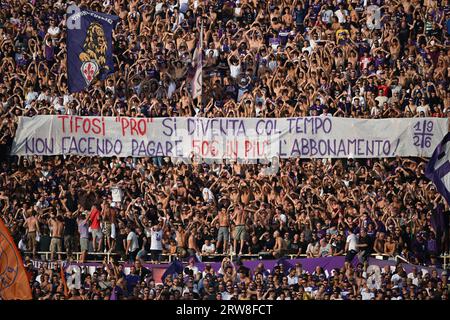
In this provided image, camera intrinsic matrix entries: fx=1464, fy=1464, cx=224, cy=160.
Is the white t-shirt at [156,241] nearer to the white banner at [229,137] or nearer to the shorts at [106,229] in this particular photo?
the shorts at [106,229]

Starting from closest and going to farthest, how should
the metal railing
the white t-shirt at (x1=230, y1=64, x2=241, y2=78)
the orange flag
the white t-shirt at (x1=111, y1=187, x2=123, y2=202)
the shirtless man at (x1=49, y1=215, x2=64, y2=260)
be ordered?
the orange flag, the metal railing, the shirtless man at (x1=49, y1=215, x2=64, y2=260), the white t-shirt at (x1=111, y1=187, x2=123, y2=202), the white t-shirt at (x1=230, y1=64, x2=241, y2=78)

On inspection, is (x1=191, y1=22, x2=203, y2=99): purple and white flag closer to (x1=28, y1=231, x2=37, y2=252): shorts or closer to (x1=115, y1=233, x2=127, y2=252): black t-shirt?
(x1=115, y1=233, x2=127, y2=252): black t-shirt

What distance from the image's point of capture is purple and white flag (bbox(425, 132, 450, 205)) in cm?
2197

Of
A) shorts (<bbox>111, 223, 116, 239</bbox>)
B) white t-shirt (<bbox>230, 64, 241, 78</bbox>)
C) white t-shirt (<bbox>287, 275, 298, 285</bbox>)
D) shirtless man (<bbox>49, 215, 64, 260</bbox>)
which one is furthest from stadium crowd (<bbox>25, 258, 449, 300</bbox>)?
white t-shirt (<bbox>230, 64, 241, 78</bbox>)

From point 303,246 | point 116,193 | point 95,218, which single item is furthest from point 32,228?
point 303,246

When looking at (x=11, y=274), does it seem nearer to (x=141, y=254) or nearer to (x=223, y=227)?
(x=141, y=254)

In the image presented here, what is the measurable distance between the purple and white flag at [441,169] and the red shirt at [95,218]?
206 inches

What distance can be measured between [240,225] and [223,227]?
0.95 feet

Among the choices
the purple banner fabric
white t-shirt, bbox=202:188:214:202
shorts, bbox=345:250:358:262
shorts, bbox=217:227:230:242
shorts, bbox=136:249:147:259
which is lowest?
the purple banner fabric

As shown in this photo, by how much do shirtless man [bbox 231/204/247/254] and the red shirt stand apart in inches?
84.8

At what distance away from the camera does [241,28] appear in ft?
87.4

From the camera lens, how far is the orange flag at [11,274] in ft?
66.1

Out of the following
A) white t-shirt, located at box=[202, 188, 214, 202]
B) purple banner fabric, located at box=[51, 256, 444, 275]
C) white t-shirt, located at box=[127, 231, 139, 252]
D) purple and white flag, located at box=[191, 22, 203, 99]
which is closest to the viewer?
purple banner fabric, located at box=[51, 256, 444, 275]

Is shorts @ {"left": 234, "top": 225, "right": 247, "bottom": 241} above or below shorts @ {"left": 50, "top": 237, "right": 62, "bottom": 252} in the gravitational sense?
above
